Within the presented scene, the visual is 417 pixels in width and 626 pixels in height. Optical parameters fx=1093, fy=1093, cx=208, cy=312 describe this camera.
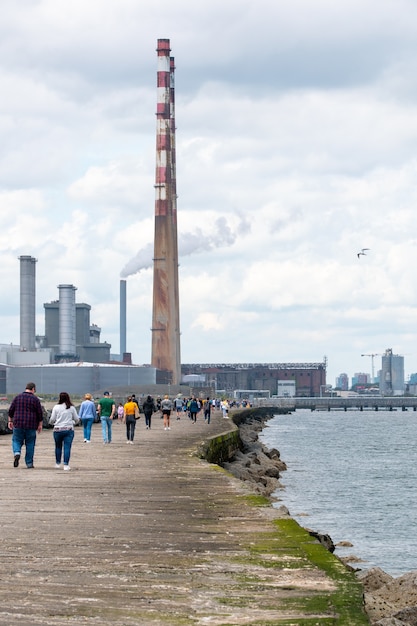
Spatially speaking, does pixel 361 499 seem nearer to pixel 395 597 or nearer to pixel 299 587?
pixel 395 597

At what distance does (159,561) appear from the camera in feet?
31.9

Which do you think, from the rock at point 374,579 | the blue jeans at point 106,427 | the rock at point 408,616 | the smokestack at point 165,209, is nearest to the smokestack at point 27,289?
the smokestack at point 165,209

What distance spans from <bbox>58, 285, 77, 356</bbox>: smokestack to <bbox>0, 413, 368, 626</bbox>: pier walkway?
15183 centimetres

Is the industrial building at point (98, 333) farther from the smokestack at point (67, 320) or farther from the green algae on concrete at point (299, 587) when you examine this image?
the green algae on concrete at point (299, 587)

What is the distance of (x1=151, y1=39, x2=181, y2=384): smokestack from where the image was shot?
13725 cm

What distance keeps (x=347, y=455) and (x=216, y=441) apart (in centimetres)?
3106

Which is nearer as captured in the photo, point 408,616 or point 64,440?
point 408,616

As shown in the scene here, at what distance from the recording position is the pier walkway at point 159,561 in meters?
7.54

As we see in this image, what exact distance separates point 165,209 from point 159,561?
129 meters

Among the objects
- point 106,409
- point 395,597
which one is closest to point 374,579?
point 395,597

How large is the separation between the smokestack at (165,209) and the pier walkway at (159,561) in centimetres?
12031

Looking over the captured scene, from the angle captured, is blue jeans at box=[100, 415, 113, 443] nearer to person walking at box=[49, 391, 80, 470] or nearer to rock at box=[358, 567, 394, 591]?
person walking at box=[49, 391, 80, 470]

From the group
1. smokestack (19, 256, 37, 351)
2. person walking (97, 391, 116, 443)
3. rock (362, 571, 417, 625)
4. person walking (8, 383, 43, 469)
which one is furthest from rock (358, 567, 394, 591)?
smokestack (19, 256, 37, 351)

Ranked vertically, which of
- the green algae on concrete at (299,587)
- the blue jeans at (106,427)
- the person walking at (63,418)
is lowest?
the green algae on concrete at (299,587)
